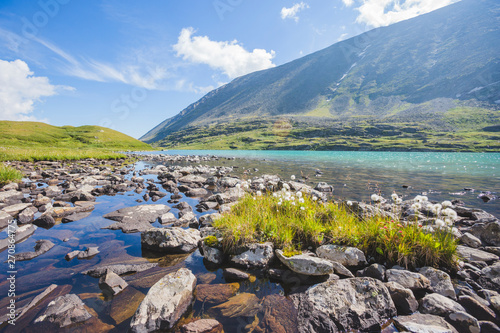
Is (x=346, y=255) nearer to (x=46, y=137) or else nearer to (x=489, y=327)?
(x=489, y=327)

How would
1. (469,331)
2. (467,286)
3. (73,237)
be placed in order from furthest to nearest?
(73,237) < (467,286) < (469,331)

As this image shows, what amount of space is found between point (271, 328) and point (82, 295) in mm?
3942

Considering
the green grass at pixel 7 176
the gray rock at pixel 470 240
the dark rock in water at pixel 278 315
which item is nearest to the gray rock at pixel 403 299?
the dark rock in water at pixel 278 315

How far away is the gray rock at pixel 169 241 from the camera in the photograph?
6582 millimetres

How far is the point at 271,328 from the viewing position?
12.7ft

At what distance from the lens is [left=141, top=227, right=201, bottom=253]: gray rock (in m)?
6.58

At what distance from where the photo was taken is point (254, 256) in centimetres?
580

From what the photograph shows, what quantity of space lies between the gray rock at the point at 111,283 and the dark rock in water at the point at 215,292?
1.65 m

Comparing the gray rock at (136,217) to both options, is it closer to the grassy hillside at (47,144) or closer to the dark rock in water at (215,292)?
the dark rock in water at (215,292)

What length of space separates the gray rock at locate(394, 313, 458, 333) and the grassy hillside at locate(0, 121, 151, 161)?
137ft

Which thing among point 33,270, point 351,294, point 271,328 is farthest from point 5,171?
point 351,294

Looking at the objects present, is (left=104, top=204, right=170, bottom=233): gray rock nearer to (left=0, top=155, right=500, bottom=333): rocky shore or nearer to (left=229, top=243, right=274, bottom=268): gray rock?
(left=0, top=155, right=500, bottom=333): rocky shore

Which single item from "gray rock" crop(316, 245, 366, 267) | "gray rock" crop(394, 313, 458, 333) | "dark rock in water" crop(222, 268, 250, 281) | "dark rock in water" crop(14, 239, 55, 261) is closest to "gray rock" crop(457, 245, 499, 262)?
"gray rock" crop(316, 245, 366, 267)

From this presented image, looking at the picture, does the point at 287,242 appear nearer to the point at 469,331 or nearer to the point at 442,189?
the point at 469,331
